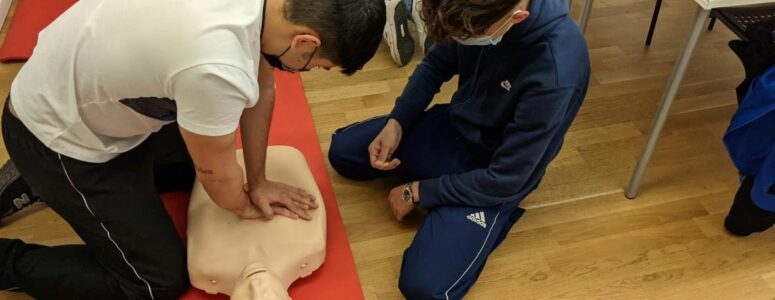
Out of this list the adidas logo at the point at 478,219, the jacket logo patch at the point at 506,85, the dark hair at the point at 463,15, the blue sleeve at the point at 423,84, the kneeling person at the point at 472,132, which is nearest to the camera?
the dark hair at the point at 463,15

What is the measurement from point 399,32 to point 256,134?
0.80m

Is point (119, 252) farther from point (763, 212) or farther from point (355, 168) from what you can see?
point (763, 212)

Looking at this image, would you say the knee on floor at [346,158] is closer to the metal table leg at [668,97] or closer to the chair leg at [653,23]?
the metal table leg at [668,97]

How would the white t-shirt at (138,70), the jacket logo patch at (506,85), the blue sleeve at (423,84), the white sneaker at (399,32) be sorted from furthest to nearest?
the white sneaker at (399,32)
the blue sleeve at (423,84)
the jacket logo patch at (506,85)
the white t-shirt at (138,70)

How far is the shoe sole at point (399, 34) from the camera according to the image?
6.33 feet

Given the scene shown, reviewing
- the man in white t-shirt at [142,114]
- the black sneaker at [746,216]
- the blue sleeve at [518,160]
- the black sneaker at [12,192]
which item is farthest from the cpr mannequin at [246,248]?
the black sneaker at [746,216]

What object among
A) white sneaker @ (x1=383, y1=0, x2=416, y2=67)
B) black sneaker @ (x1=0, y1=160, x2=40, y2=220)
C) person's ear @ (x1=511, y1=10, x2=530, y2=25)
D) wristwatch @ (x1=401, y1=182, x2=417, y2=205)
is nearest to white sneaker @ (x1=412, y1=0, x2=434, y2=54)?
white sneaker @ (x1=383, y1=0, x2=416, y2=67)

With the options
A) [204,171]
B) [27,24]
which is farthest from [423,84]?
[27,24]

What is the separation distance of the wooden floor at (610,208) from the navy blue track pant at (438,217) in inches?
2.6

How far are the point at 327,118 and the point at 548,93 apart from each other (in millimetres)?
791

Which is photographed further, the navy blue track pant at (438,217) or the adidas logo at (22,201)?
the adidas logo at (22,201)

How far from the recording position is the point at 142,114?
1.04 metres

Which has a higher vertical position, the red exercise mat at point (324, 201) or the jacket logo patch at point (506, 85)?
the jacket logo patch at point (506, 85)

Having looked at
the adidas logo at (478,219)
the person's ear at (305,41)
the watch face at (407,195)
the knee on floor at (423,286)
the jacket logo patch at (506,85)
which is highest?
the person's ear at (305,41)
